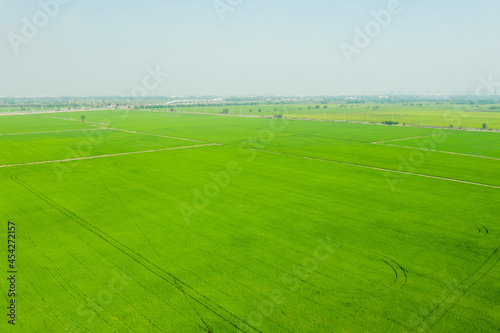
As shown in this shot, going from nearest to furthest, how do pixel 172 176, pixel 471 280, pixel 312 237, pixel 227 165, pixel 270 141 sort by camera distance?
pixel 471 280, pixel 312 237, pixel 172 176, pixel 227 165, pixel 270 141

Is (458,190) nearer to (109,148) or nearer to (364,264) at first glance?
(364,264)

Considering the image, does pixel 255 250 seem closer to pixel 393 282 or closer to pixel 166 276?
pixel 166 276

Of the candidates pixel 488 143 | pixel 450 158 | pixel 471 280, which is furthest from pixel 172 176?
pixel 488 143

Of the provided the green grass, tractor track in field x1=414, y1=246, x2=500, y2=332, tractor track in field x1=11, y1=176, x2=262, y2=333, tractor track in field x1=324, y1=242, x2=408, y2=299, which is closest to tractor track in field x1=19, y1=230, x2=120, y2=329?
the green grass

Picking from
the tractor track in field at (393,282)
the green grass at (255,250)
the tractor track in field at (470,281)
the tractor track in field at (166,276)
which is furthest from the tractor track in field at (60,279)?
the tractor track in field at (470,281)

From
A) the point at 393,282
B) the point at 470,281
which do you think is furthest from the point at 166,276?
the point at 470,281

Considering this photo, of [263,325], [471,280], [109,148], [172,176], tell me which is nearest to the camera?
[263,325]
